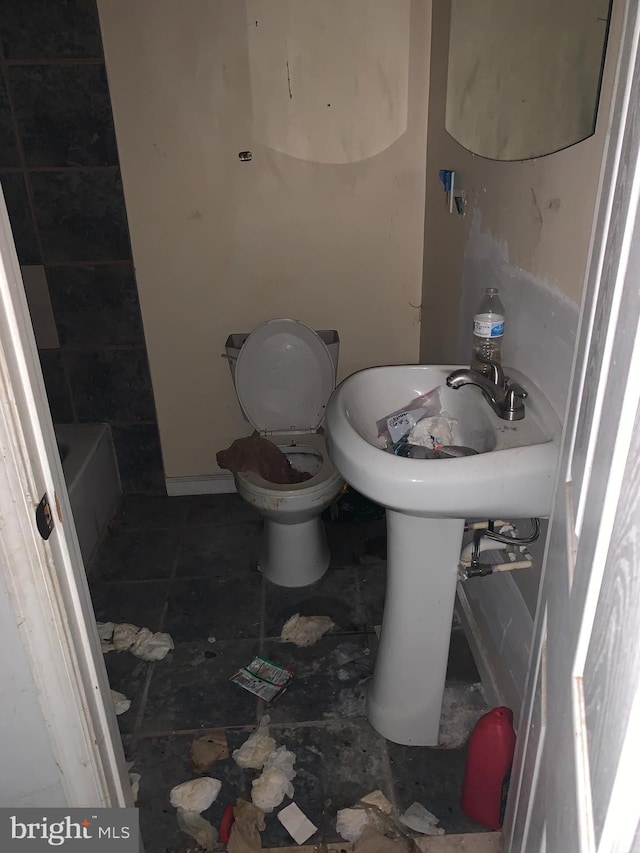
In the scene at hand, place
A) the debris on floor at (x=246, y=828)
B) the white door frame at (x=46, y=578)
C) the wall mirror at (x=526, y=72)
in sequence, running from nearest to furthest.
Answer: the white door frame at (x=46, y=578) → the wall mirror at (x=526, y=72) → the debris on floor at (x=246, y=828)

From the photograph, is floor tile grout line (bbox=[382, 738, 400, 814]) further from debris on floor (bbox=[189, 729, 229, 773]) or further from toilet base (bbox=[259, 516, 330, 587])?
toilet base (bbox=[259, 516, 330, 587])

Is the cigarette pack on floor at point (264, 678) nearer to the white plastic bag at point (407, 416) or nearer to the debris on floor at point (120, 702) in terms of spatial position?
the debris on floor at point (120, 702)

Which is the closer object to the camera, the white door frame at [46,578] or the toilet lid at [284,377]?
the white door frame at [46,578]

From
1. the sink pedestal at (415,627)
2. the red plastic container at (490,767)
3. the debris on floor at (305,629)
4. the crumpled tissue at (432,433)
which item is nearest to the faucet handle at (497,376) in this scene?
the crumpled tissue at (432,433)

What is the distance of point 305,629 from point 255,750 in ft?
1.40

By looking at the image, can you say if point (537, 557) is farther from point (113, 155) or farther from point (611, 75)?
point (113, 155)

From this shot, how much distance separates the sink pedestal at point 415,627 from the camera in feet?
4.33

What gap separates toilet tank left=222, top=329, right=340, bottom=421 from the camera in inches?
87.3

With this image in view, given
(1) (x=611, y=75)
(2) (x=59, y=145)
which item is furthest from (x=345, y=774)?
(2) (x=59, y=145)

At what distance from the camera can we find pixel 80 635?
3.12ft

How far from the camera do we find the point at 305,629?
194 cm

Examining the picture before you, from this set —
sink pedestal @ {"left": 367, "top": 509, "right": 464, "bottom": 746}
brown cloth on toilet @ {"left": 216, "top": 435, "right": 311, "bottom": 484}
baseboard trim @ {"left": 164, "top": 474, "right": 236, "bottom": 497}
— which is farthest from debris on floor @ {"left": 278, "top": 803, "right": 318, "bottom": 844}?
baseboard trim @ {"left": 164, "top": 474, "right": 236, "bottom": 497}

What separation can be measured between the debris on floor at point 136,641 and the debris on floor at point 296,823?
0.62 meters

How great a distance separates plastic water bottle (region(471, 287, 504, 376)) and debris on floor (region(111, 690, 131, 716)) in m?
1.28
